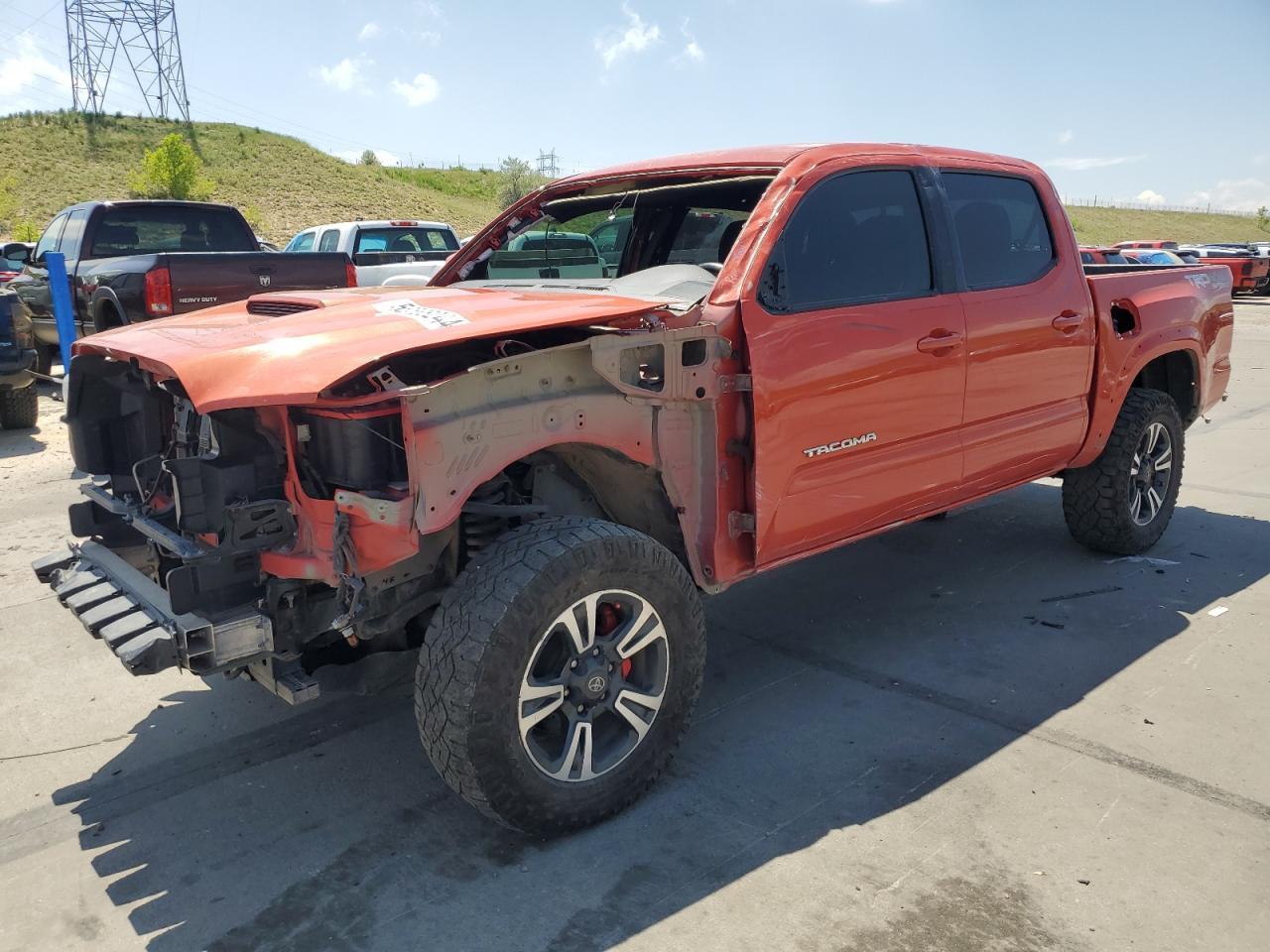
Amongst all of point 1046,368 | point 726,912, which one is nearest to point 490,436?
point 726,912

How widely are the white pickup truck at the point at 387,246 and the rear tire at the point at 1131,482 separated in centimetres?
908

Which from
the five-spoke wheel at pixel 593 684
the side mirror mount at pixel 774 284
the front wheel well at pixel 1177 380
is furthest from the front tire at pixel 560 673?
the front wheel well at pixel 1177 380

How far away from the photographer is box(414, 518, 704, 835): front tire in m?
2.70

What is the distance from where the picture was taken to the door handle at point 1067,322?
4.50 meters

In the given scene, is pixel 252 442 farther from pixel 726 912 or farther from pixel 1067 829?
pixel 1067 829

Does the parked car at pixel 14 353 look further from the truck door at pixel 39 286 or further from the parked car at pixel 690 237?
the parked car at pixel 690 237

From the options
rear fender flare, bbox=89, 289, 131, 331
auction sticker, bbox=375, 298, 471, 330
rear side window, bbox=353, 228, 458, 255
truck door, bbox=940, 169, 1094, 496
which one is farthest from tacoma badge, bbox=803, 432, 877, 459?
rear side window, bbox=353, 228, 458, 255

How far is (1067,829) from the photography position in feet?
9.74

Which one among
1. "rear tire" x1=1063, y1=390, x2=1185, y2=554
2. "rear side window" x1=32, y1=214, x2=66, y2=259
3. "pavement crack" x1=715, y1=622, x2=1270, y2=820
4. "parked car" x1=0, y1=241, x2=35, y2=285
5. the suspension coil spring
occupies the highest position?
"rear side window" x1=32, y1=214, x2=66, y2=259

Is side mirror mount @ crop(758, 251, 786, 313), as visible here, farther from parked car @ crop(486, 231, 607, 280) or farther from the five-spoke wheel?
parked car @ crop(486, 231, 607, 280)

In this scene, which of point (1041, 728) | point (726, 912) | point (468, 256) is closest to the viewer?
point (726, 912)

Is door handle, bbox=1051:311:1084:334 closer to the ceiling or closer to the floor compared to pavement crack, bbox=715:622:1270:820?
closer to the ceiling

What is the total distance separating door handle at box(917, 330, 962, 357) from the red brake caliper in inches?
63.6

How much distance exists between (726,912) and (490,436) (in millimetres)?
1426
